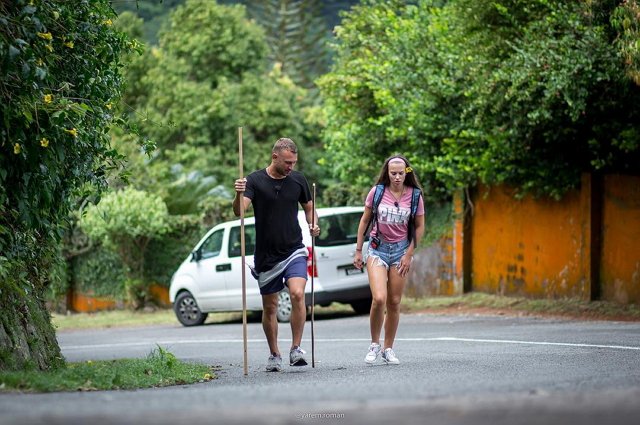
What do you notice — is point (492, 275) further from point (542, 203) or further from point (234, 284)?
point (234, 284)

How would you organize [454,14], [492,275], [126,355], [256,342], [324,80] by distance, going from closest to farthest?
1. [126,355]
2. [256,342]
3. [454,14]
4. [492,275]
5. [324,80]

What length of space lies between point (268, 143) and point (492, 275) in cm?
2624

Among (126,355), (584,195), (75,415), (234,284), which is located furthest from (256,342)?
(75,415)

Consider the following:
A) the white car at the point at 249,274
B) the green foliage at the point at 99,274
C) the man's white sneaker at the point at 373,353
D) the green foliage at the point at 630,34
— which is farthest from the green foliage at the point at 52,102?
the green foliage at the point at 99,274

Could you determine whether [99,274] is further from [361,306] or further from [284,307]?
[284,307]

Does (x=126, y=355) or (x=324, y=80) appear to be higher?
(x=324, y=80)

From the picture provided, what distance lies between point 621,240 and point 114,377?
36.7 ft

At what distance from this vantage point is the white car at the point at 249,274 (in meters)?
19.2

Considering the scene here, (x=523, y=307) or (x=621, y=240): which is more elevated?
(x=621, y=240)

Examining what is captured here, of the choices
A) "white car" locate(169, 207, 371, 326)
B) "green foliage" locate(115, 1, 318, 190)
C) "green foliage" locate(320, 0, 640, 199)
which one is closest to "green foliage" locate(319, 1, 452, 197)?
"green foliage" locate(320, 0, 640, 199)

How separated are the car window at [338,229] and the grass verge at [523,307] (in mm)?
2536

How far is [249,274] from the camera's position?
2075cm

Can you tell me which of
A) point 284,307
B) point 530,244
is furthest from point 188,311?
point 530,244

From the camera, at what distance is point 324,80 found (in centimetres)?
2528
